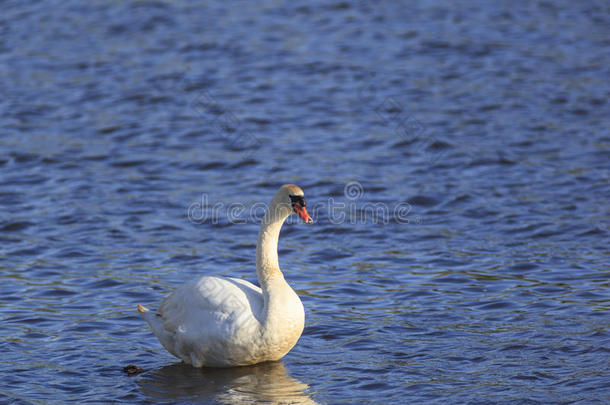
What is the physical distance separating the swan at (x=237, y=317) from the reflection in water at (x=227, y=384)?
0.11 m

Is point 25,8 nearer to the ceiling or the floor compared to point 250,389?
nearer to the ceiling

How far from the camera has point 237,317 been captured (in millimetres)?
8602

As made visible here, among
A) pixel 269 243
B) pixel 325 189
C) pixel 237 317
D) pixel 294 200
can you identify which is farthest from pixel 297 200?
pixel 325 189

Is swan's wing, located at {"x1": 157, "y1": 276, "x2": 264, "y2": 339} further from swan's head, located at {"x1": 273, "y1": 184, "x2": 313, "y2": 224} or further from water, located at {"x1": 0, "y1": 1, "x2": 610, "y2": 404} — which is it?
swan's head, located at {"x1": 273, "y1": 184, "x2": 313, "y2": 224}

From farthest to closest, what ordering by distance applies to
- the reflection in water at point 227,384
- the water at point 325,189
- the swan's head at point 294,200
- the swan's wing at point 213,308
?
the swan's head at point 294,200 < the water at point 325,189 < the swan's wing at point 213,308 < the reflection in water at point 227,384

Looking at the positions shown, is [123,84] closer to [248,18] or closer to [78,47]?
[78,47]

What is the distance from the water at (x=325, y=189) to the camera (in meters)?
8.98

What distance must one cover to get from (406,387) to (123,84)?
13773mm

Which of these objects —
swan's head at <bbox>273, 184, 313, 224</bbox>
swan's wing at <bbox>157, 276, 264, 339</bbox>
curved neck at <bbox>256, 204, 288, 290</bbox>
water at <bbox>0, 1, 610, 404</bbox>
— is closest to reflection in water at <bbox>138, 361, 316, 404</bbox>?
water at <bbox>0, 1, 610, 404</bbox>

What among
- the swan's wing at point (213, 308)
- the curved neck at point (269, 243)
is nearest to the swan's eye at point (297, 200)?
the curved neck at point (269, 243)

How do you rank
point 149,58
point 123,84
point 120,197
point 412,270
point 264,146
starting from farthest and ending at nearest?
point 149,58, point 123,84, point 264,146, point 120,197, point 412,270

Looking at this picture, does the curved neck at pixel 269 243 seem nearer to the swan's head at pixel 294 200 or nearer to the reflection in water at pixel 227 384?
the swan's head at pixel 294 200

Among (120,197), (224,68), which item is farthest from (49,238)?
(224,68)

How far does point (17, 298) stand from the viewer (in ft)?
35.7
